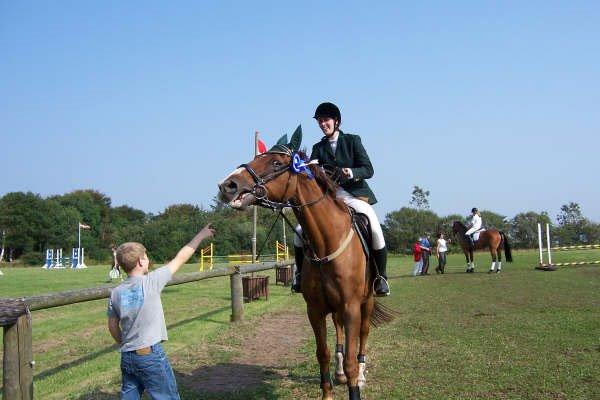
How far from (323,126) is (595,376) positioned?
3.99 metres

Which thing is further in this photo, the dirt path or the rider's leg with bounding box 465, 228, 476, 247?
the rider's leg with bounding box 465, 228, 476, 247

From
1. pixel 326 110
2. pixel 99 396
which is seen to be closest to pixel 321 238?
pixel 326 110

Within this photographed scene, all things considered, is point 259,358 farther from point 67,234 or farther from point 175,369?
point 67,234

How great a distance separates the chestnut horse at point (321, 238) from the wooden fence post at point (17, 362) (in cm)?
216

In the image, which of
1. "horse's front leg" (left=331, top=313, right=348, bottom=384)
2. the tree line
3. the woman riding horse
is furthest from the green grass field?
the tree line

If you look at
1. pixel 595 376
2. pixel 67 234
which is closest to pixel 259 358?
pixel 595 376

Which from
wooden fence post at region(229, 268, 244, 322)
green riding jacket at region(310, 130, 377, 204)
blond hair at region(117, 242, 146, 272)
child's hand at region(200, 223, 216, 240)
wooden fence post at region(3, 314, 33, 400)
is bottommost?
wooden fence post at region(229, 268, 244, 322)

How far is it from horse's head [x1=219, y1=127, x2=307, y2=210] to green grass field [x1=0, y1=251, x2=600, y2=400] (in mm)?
2378

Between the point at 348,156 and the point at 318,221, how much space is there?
114 cm

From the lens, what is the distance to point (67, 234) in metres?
75.6

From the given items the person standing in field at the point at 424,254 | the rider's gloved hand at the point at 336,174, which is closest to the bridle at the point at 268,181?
the rider's gloved hand at the point at 336,174

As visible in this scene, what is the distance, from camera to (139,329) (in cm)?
358

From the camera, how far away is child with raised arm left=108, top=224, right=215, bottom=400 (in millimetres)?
Result: 3559

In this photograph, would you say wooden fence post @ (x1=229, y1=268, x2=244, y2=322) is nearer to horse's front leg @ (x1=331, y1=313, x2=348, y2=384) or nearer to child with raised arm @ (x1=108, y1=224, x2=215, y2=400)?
horse's front leg @ (x1=331, y1=313, x2=348, y2=384)
